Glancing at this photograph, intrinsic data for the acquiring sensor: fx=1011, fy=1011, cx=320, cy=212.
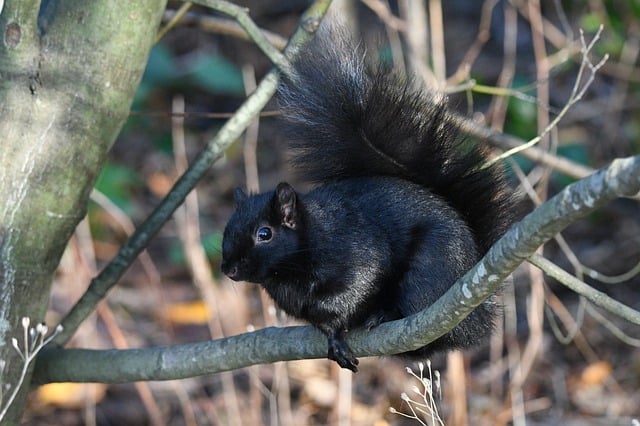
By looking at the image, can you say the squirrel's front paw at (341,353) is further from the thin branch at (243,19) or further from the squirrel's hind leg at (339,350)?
the thin branch at (243,19)

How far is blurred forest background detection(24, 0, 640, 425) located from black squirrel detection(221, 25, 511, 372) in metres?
0.20

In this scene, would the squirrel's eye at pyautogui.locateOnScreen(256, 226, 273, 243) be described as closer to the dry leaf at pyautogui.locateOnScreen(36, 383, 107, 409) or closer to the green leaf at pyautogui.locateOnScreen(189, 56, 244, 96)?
the dry leaf at pyautogui.locateOnScreen(36, 383, 107, 409)

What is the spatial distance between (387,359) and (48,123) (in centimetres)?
239

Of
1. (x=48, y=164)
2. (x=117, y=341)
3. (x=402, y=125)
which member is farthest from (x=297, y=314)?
(x=117, y=341)

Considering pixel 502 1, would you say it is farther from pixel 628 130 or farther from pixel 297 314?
pixel 297 314

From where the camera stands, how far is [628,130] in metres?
5.30

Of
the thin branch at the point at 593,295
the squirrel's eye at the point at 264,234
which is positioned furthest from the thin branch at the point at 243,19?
the thin branch at the point at 593,295

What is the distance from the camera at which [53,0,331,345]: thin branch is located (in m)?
2.45

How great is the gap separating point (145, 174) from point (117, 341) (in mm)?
2981

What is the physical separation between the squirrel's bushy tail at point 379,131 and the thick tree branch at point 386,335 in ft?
1.38

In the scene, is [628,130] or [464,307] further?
[628,130]

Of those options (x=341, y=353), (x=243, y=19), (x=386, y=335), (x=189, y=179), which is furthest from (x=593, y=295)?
(x=243, y=19)

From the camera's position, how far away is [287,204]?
227 centimetres

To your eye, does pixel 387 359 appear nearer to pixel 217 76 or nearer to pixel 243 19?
pixel 243 19
